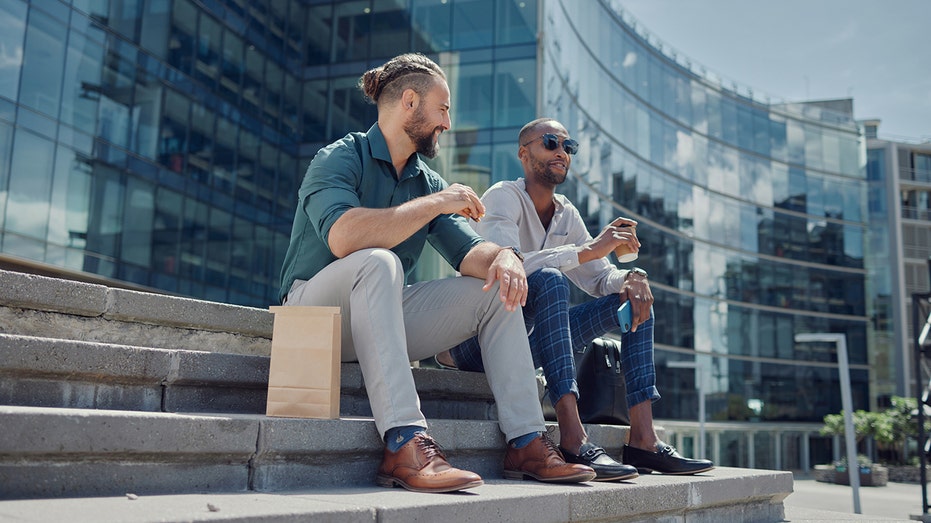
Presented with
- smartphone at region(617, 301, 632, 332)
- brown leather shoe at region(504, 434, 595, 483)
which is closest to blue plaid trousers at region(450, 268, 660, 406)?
smartphone at region(617, 301, 632, 332)

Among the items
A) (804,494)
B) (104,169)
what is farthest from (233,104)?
(804,494)

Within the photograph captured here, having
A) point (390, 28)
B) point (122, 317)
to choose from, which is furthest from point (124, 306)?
point (390, 28)

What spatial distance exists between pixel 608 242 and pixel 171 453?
2.26 meters

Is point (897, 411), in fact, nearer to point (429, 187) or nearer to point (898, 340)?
point (898, 340)

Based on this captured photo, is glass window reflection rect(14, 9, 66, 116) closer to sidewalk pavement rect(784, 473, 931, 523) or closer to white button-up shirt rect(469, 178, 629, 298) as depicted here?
white button-up shirt rect(469, 178, 629, 298)

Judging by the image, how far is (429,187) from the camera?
135 inches

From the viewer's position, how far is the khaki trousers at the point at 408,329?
2.55m

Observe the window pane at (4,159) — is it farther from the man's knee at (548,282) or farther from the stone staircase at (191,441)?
the man's knee at (548,282)

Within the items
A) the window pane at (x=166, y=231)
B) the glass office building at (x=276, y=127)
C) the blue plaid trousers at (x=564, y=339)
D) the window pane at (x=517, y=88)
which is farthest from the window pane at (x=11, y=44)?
the blue plaid trousers at (x=564, y=339)

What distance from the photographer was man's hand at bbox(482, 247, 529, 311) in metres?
2.92

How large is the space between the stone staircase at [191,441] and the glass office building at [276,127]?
13462 millimetres

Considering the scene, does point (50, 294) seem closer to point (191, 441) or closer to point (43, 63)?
point (191, 441)

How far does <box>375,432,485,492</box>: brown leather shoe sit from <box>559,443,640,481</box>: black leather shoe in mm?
688

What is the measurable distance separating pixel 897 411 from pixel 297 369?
39.5m
